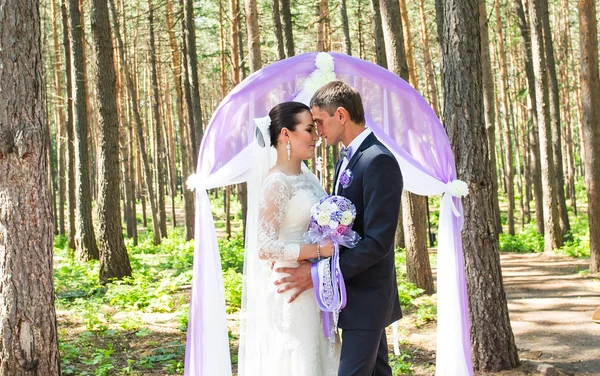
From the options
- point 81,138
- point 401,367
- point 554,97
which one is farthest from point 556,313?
point 81,138

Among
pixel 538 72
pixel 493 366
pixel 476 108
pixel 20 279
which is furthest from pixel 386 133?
pixel 538 72

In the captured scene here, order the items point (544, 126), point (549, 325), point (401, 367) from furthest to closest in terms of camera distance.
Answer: point (544, 126) < point (549, 325) < point (401, 367)

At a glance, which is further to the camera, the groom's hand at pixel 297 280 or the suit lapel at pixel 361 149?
the groom's hand at pixel 297 280

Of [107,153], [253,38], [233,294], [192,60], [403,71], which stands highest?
[192,60]

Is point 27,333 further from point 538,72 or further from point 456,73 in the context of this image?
point 538,72

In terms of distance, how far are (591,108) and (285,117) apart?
33.7 ft

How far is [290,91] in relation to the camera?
16.7 ft

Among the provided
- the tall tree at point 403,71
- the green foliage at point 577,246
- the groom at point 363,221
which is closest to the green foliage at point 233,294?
the tall tree at point 403,71

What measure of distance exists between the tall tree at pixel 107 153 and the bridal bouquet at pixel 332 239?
8.80 meters

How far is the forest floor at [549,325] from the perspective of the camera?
668 cm

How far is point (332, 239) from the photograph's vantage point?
3682mm

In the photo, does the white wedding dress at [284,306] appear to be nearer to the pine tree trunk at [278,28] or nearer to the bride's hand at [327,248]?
the bride's hand at [327,248]

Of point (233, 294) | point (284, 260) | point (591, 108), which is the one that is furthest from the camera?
point (591, 108)

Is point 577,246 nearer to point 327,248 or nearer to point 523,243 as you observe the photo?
point 523,243
